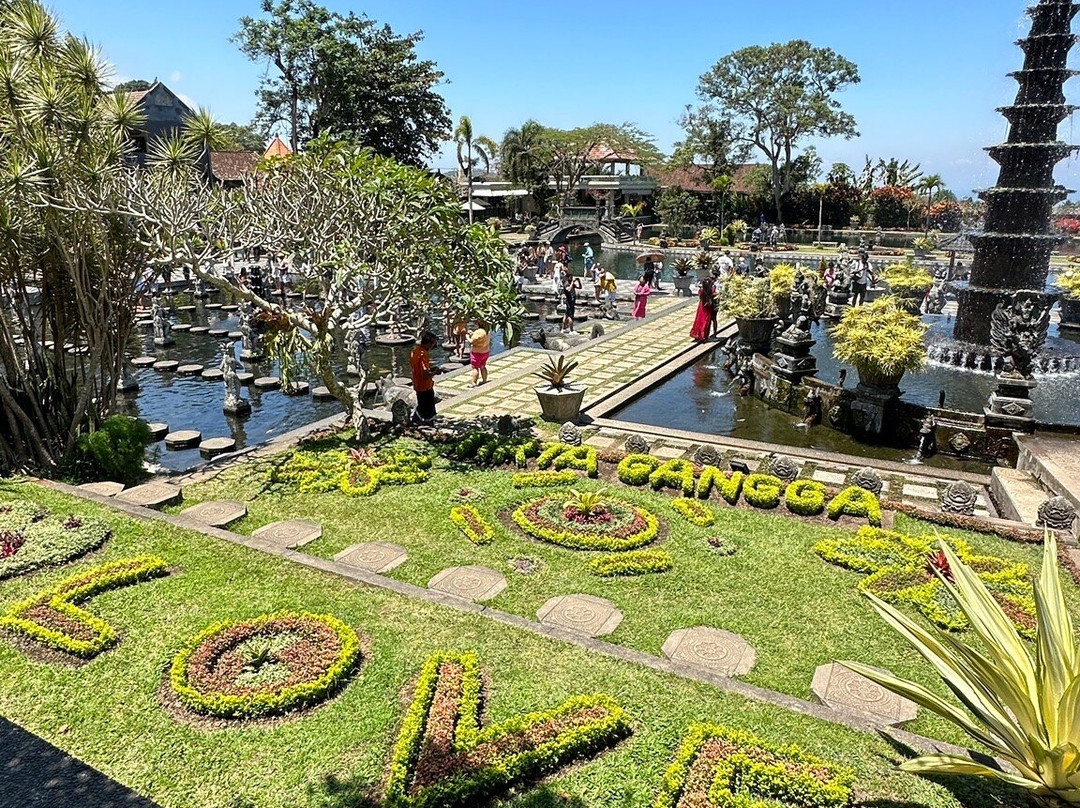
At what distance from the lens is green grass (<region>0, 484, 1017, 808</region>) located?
15.9 ft

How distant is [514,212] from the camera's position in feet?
216

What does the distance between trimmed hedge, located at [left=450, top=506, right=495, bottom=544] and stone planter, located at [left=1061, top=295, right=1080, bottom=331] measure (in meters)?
21.4

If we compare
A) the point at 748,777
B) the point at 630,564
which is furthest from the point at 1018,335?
the point at 748,777

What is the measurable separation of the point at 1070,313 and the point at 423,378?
2071cm

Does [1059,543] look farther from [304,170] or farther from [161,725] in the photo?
[304,170]

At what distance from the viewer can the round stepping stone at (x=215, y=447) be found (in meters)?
12.3

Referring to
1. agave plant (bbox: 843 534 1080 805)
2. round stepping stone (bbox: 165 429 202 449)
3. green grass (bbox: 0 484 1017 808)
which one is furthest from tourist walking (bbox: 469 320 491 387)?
agave plant (bbox: 843 534 1080 805)

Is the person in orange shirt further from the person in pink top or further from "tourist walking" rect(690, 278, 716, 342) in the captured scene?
the person in pink top

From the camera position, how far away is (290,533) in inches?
343

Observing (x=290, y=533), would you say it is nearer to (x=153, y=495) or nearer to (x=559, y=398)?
(x=153, y=495)

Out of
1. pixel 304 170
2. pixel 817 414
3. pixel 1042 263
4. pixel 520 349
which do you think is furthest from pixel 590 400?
pixel 1042 263

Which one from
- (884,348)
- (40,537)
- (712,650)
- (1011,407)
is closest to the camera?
(712,650)

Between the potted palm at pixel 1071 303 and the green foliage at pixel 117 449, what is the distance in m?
24.7

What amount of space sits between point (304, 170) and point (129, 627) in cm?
750
